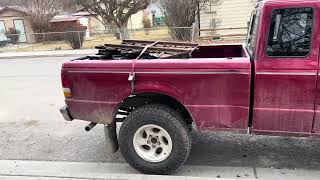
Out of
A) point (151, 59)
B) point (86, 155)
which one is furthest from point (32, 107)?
point (151, 59)

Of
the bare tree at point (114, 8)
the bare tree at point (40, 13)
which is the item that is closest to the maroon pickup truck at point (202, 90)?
the bare tree at point (114, 8)

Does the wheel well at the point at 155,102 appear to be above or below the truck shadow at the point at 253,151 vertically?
Result: above

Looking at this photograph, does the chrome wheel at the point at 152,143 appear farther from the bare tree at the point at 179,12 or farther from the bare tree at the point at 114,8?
the bare tree at the point at 114,8

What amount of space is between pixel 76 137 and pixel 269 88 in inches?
121

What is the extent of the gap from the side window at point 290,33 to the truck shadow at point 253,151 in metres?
1.40

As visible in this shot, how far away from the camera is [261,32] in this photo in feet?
13.0

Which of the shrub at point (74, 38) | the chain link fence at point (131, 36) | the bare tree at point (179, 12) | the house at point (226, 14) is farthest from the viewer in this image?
the house at point (226, 14)

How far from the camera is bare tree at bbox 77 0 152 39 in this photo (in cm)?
2959

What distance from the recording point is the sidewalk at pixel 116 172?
4.28 m

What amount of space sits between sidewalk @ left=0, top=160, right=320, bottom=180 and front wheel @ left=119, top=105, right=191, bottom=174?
14 cm

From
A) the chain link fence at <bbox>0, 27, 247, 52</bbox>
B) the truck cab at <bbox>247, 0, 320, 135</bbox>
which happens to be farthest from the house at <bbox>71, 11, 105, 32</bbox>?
the truck cab at <bbox>247, 0, 320, 135</bbox>

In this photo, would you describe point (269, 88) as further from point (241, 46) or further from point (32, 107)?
point (32, 107)

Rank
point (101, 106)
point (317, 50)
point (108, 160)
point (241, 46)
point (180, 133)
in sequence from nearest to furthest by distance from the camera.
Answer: point (317, 50) → point (180, 133) → point (101, 106) → point (108, 160) → point (241, 46)

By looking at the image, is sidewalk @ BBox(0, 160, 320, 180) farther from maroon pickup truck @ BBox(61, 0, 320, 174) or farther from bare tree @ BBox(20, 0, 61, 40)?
bare tree @ BBox(20, 0, 61, 40)
